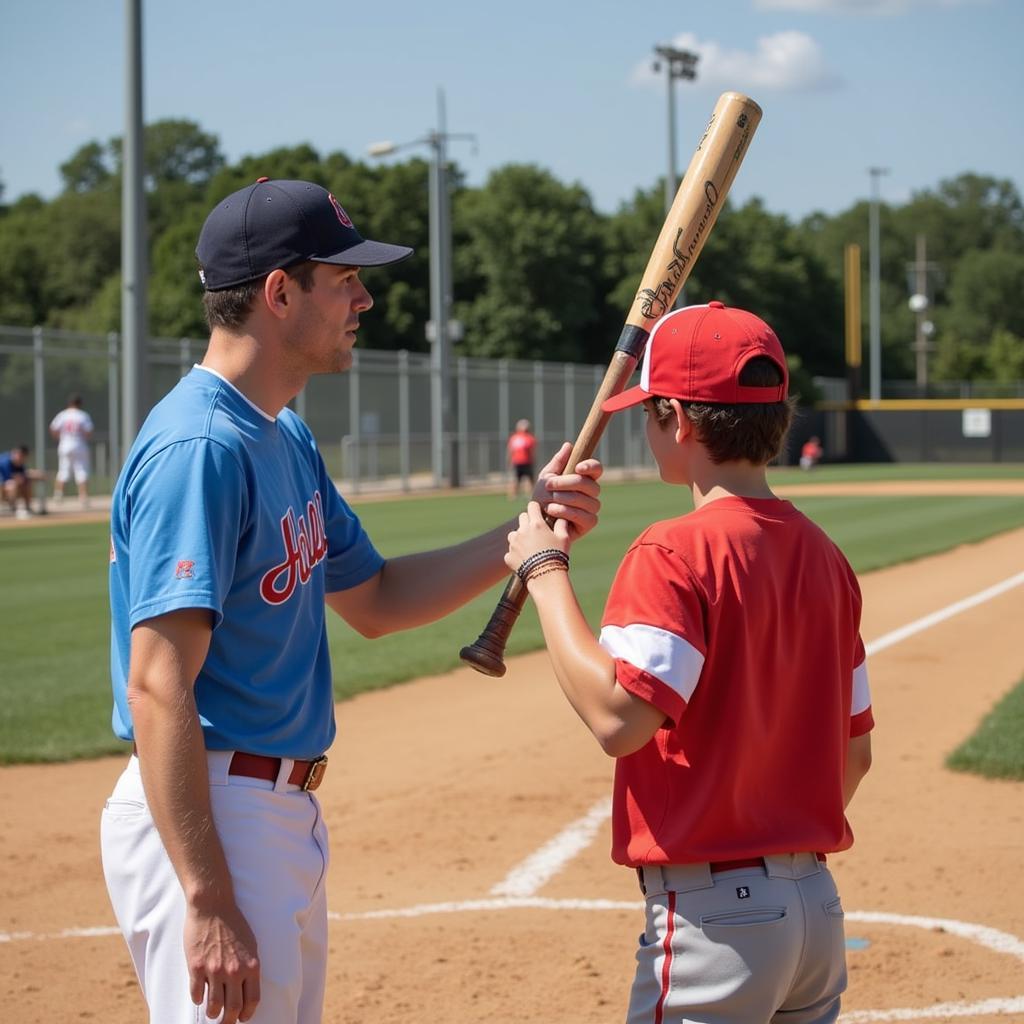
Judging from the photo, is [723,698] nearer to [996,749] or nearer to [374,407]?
[996,749]

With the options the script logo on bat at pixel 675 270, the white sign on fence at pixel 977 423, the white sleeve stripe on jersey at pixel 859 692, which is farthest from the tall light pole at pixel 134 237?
the white sign on fence at pixel 977 423

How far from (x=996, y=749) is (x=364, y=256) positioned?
5992 millimetres

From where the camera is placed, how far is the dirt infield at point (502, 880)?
4.42 meters

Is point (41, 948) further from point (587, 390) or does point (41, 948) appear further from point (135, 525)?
point (587, 390)

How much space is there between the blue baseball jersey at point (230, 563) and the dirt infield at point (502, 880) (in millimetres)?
1994

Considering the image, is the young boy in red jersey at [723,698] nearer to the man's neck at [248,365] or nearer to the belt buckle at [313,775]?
the belt buckle at [313,775]

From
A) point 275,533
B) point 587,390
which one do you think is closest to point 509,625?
point 275,533

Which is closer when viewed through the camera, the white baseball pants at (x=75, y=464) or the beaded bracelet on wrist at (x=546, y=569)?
the beaded bracelet on wrist at (x=546, y=569)

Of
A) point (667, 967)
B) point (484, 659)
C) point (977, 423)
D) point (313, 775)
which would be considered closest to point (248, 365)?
point (313, 775)

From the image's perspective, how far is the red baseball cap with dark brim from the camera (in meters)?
2.57

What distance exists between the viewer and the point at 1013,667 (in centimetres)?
1023

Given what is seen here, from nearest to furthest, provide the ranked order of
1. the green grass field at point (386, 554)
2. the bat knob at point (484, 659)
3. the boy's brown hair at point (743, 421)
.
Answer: the boy's brown hair at point (743, 421), the bat knob at point (484, 659), the green grass field at point (386, 554)

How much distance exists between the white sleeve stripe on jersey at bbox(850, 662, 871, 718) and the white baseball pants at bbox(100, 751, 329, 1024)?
3.83ft

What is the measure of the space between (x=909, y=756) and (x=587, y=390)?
1607 inches
